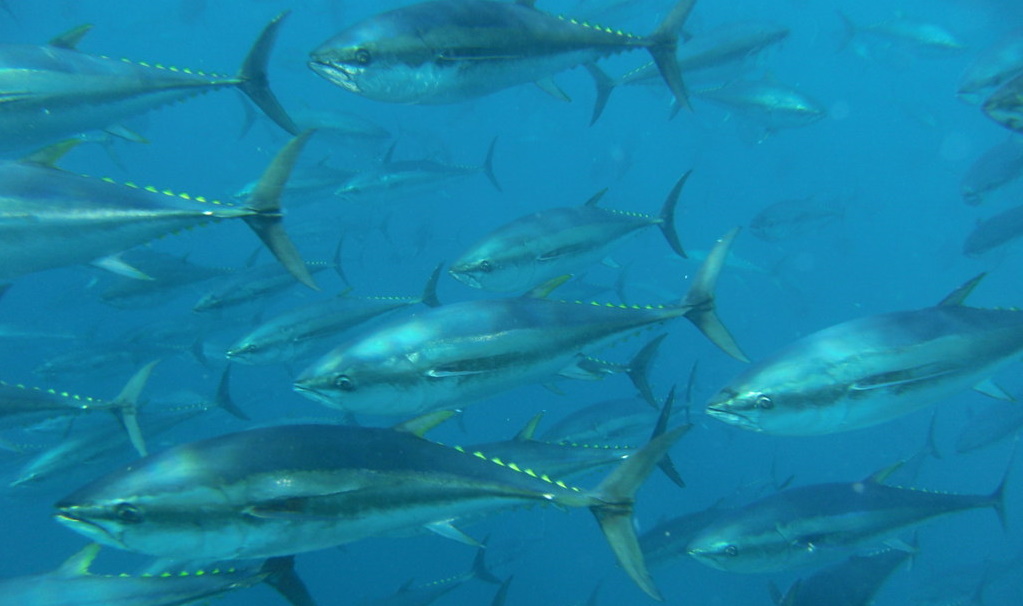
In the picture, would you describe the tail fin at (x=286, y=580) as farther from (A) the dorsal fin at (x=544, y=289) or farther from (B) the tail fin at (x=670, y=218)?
(B) the tail fin at (x=670, y=218)

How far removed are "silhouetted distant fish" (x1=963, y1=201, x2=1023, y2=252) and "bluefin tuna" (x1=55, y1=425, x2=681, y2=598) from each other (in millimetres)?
8662

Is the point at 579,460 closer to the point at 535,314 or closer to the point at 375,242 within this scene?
the point at 535,314

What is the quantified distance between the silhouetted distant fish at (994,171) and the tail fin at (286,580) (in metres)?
9.70

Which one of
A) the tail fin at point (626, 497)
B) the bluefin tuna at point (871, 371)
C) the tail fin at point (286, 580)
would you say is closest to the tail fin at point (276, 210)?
the tail fin at point (286, 580)

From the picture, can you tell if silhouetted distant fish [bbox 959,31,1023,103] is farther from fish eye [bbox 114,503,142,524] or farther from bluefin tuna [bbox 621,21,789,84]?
fish eye [bbox 114,503,142,524]

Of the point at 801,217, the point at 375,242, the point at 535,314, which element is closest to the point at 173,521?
the point at 535,314

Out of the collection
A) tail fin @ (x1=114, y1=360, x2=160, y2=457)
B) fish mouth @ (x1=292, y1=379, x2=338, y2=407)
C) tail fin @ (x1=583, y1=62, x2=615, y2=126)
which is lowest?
tail fin @ (x1=114, y1=360, x2=160, y2=457)

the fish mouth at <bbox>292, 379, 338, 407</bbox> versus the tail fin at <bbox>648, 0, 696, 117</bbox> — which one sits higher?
the tail fin at <bbox>648, 0, 696, 117</bbox>

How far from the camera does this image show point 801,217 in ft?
37.0

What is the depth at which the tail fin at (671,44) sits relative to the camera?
407cm

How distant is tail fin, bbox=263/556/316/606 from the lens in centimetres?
257

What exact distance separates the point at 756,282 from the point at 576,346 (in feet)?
103

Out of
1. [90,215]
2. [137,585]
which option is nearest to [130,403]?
[137,585]

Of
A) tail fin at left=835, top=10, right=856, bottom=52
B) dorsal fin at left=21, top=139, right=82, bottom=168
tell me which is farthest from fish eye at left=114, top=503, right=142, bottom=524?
tail fin at left=835, top=10, right=856, bottom=52
